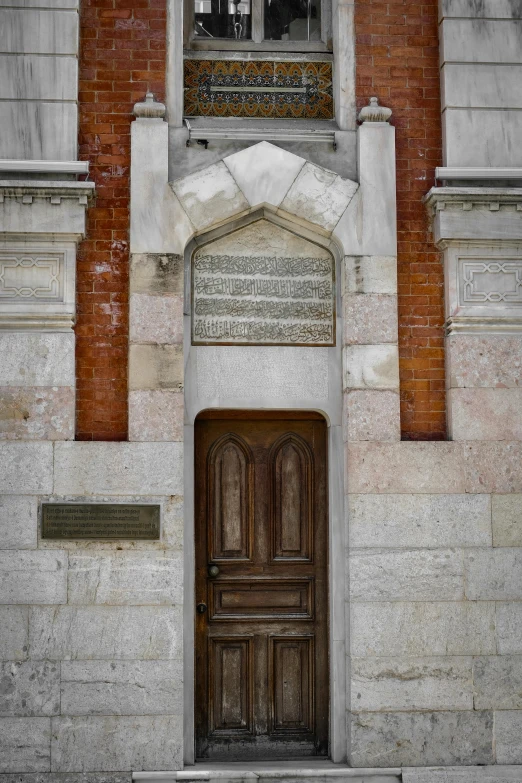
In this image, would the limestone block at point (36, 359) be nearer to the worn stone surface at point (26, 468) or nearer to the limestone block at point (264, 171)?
the worn stone surface at point (26, 468)

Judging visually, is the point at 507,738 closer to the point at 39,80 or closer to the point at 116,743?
the point at 116,743

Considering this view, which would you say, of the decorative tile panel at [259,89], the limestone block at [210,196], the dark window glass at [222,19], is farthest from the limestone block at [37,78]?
the dark window glass at [222,19]

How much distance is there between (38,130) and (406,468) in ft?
12.5

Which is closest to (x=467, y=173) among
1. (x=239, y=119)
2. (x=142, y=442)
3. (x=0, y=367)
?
(x=239, y=119)

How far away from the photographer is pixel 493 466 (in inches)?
307

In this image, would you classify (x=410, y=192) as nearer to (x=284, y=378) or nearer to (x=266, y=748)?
(x=284, y=378)

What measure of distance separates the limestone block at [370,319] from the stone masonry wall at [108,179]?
5.63ft

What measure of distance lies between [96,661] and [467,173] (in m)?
4.63

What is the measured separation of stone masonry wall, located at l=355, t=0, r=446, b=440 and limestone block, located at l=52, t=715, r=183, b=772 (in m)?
2.87

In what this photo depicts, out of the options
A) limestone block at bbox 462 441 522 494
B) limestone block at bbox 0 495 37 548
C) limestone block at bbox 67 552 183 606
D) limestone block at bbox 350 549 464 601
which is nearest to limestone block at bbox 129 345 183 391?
limestone block at bbox 0 495 37 548

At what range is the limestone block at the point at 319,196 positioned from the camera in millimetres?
7988

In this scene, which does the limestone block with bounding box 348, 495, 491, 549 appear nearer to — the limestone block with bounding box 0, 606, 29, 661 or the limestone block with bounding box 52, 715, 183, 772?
the limestone block with bounding box 52, 715, 183, 772

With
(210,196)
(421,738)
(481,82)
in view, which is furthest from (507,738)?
(481,82)

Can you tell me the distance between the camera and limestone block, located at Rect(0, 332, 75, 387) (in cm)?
765
